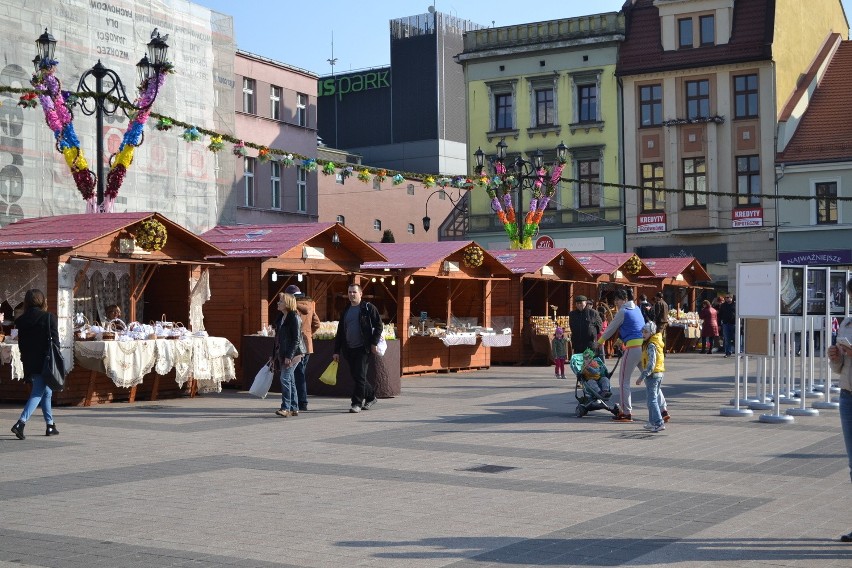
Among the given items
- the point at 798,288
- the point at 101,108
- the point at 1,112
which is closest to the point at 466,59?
the point at 1,112

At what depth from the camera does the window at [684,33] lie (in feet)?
166

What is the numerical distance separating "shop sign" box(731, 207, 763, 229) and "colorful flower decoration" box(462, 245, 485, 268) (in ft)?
71.9

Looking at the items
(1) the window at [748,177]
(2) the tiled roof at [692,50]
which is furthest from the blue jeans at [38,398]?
(2) the tiled roof at [692,50]

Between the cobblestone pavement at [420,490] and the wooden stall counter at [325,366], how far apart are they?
7.88 ft

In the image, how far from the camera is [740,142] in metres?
49.2

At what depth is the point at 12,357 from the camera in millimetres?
18297

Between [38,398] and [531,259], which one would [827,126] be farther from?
[38,398]

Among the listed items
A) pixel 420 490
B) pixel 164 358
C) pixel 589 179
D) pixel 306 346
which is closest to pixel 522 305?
pixel 164 358

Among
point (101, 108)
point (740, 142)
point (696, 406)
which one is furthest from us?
point (740, 142)

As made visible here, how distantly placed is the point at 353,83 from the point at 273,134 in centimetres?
2285

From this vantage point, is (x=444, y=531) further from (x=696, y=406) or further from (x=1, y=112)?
(x=1, y=112)

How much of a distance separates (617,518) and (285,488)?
9.83 feet

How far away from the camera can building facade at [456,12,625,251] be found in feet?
170

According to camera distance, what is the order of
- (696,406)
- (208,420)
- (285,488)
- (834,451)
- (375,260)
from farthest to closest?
(375,260) < (696,406) < (208,420) < (834,451) < (285,488)
